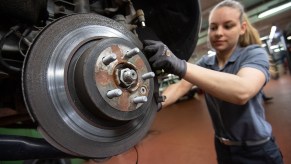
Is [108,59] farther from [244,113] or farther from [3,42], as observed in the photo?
[244,113]

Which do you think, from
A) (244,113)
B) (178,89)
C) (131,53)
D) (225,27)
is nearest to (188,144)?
(178,89)

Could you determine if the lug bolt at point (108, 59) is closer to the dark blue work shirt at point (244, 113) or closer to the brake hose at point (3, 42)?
the brake hose at point (3, 42)

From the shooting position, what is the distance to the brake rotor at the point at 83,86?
0.41 metres

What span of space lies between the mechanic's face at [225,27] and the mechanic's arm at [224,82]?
0.76 ft

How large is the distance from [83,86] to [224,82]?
1.61 ft

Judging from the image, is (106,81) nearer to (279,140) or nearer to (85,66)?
(85,66)

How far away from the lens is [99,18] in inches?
20.2

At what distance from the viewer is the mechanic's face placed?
39.5 inches

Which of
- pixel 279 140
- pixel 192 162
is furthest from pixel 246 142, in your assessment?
pixel 279 140

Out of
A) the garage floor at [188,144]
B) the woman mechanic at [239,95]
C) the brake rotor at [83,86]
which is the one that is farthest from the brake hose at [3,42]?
the garage floor at [188,144]

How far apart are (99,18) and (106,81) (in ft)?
A: 0.51

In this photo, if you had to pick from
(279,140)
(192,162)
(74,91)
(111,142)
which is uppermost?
(74,91)

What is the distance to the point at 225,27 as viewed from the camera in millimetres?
1011

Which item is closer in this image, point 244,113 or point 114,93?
point 114,93
